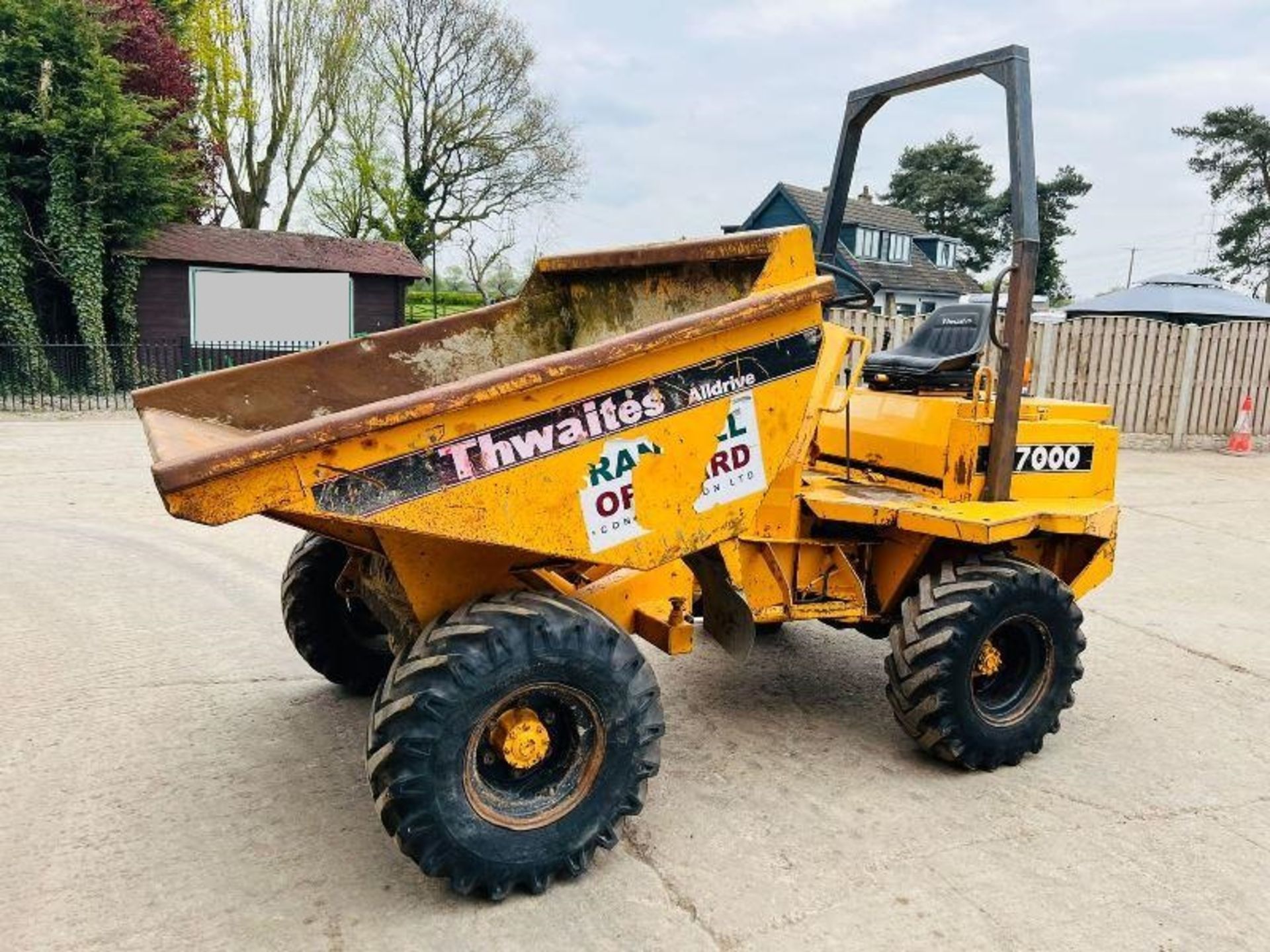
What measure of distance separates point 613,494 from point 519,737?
77cm

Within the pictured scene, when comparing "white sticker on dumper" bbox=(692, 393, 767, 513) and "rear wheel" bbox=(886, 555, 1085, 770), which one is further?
"rear wheel" bbox=(886, 555, 1085, 770)

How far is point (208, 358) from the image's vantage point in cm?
1884

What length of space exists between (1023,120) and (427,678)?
3.03 m

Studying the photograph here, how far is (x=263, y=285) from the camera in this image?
65.7 feet

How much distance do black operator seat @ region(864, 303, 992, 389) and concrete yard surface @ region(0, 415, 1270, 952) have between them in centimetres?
147

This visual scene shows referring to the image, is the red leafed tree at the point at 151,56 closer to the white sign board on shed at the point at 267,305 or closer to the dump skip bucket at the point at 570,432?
the white sign board on shed at the point at 267,305

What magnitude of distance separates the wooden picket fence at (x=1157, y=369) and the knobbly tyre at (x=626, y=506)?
32.2 ft

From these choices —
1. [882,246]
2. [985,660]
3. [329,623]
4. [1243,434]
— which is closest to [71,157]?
[329,623]

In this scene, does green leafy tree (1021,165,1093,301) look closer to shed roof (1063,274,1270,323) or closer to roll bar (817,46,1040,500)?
shed roof (1063,274,1270,323)

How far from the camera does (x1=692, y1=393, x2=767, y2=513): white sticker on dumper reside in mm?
3203

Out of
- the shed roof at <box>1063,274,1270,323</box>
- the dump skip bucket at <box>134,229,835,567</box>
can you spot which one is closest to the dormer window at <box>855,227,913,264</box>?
the shed roof at <box>1063,274,1270,323</box>

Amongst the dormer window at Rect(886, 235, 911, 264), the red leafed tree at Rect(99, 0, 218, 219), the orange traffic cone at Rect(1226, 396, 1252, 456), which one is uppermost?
the red leafed tree at Rect(99, 0, 218, 219)

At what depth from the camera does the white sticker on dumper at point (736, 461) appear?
320 centimetres

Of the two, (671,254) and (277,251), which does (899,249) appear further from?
(671,254)
